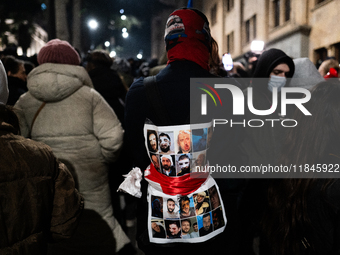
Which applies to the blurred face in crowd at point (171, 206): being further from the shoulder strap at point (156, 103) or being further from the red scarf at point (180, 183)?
the shoulder strap at point (156, 103)

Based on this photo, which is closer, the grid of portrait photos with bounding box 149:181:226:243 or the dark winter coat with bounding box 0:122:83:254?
the dark winter coat with bounding box 0:122:83:254

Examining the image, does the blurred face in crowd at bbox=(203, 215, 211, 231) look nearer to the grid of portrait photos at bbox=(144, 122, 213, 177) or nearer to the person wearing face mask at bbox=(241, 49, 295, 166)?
the grid of portrait photos at bbox=(144, 122, 213, 177)

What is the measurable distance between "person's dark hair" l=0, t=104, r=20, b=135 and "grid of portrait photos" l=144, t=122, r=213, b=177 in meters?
0.64

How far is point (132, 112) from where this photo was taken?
160cm

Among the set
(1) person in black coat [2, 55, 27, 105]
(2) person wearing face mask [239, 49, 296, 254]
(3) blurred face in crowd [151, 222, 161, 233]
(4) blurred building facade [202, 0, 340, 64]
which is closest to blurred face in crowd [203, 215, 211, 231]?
(3) blurred face in crowd [151, 222, 161, 233]

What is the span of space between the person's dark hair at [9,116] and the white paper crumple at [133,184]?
61 cm

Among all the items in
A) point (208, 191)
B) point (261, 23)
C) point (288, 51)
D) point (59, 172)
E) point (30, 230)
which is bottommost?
point (30, 230)

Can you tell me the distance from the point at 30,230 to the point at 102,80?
2171mm

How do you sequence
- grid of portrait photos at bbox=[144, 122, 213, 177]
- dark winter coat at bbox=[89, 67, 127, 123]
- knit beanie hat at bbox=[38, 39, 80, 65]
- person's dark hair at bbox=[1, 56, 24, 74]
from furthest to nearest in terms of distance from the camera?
person's dark hair at bbox=[1, 56, 24, 74] < dark winter coat at bbox=[89, 67, 127, 123] < knit beanie hat at bbox=[38, 39, 80, 65] < grid of portrait photos at bbox=[144, 122, 213, 177]

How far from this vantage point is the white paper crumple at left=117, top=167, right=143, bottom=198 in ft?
5.25

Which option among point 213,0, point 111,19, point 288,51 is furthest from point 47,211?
point 213,0

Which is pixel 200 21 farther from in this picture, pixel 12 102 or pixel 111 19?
pixel 111 19

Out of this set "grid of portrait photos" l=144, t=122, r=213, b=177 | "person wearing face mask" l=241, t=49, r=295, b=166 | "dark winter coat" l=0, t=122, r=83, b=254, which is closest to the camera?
"dark winter coat" l=0, t=122, r=83, b=254

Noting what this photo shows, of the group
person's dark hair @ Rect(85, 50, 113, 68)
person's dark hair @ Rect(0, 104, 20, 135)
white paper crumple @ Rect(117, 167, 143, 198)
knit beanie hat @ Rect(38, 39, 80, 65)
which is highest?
person's dark hair @ Rect(85, 50, 113, 68)
